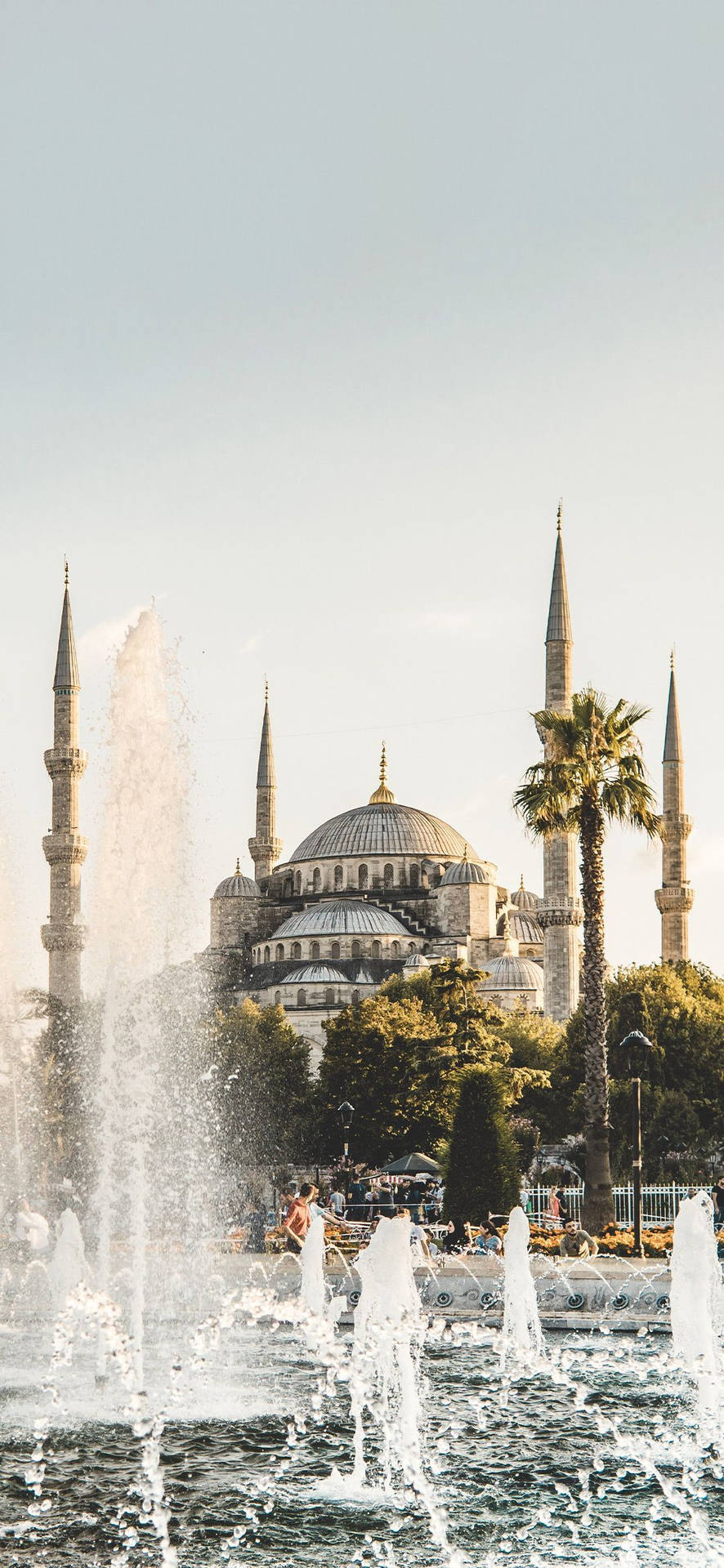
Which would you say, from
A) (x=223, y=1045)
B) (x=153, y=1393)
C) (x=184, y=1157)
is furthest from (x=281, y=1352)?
(x=223, y=1045)

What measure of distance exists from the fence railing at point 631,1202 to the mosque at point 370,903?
2169 cm

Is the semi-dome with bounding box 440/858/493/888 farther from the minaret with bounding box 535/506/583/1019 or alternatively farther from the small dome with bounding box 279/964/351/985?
the minaret with bounding box 535/506/583/1019

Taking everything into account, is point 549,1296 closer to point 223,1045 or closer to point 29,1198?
point 29,1198

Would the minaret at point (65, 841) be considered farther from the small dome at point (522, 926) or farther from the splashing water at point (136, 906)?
the splashing water at point (136, 906)

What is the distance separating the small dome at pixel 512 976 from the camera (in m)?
65.2

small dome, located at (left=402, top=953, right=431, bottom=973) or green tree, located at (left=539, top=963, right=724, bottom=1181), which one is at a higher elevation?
small dome, located at (left=402, top=953, right=431, bottom=973)

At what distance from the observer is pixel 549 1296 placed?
1420 cm

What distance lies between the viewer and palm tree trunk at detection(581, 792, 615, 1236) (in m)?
19.4

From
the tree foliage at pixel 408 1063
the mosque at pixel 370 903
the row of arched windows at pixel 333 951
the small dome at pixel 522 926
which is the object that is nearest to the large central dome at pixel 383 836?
the mosque at pixel 370 903

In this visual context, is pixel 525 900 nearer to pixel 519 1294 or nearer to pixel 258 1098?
pixel 258 1098

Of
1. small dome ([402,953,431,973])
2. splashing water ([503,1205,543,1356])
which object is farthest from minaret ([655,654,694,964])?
splashing water ([503,1205,543,1356])

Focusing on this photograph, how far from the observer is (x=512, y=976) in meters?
65.6

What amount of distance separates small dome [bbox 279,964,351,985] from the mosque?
7cm

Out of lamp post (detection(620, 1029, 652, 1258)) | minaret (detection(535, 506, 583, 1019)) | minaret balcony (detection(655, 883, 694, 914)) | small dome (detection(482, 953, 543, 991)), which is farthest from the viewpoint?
small dome (detection(482, 953, 543, 991))
